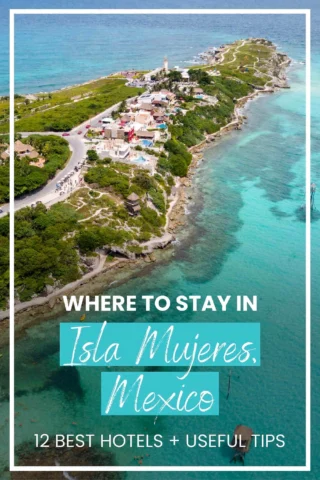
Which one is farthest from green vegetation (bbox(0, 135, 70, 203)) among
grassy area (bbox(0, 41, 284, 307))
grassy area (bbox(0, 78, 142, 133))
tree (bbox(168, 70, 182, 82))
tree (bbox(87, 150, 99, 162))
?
tree (bbox(168, 70, 182, 82))

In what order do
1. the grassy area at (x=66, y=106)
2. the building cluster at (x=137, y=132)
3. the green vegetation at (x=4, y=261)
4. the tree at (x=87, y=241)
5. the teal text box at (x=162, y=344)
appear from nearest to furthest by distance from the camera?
the teal text box at (x=162, y=344)
the green vegetation at (x=4, y=261)
the tree at (x=87, y=241)
the building cluster at (x=137, y=132)
the grassy area at (x=66, y=106)

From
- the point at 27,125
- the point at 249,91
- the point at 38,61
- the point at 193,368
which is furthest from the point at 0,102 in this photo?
the point at 193,368

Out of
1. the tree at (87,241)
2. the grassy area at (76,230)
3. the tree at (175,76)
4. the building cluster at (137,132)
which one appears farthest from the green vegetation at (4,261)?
the tree at (175,76)

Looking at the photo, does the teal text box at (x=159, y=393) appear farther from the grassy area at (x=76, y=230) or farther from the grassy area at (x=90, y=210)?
the grassy area at (x=90, y=210)

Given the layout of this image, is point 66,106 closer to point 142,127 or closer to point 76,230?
point 142,127

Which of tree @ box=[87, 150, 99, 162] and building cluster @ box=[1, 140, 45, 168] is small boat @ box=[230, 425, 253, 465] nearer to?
tree @ box=[87, 150, 99, 162]

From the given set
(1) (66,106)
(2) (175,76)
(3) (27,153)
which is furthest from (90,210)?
(2) (175,76)
